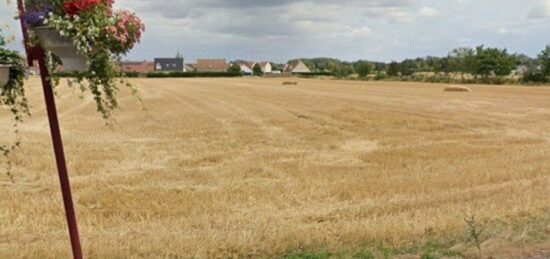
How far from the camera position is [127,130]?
1944cm

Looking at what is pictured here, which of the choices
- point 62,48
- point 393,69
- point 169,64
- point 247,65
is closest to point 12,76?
point 62,48

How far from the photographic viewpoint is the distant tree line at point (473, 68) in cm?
7200

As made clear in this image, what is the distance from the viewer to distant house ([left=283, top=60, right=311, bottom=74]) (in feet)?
553

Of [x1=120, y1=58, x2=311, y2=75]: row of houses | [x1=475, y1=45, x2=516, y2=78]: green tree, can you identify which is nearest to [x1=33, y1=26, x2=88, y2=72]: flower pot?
[x1=475, y1=45, x2=516, y2=78]: green tree

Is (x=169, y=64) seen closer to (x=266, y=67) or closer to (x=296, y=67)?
(x=266, y=67)

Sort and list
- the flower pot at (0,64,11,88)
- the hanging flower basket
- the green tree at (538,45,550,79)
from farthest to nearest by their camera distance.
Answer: the green tree at (538,45,550,79) < the flower pot at (0,64,11,88) < the hanging flower basket

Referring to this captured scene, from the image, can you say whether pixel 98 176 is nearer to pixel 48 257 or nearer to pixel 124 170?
pixel 124 170

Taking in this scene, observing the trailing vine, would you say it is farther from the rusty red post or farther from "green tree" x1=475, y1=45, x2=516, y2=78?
"green tree" x1=475, y1=45, x2=516, y2=78

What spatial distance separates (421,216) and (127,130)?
1424cm

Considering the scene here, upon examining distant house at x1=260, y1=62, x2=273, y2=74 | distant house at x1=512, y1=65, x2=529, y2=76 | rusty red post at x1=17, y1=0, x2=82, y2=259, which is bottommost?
distant house at x1=260, y1=62, x2=273, y2=74

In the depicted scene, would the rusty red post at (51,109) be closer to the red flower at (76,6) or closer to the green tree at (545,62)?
the red flower at (76,6)

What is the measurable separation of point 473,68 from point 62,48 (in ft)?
295

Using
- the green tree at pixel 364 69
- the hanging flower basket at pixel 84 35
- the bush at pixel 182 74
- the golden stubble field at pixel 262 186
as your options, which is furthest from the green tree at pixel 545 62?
the hanging flower basket at pixel 84 35

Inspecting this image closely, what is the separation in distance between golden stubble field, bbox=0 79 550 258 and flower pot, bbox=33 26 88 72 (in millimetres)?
2506
